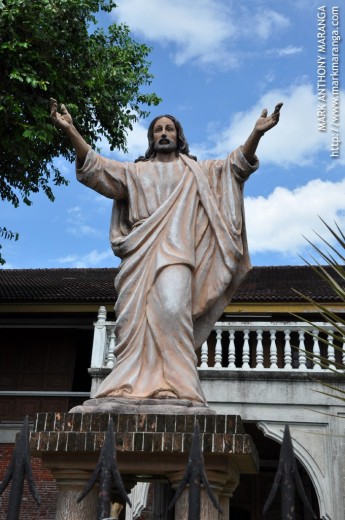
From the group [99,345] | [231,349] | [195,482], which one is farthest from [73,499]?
[99,345]

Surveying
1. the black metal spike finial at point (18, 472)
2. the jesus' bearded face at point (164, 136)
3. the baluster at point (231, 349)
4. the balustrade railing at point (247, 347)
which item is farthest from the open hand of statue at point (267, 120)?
the baluster at point (231, 349)

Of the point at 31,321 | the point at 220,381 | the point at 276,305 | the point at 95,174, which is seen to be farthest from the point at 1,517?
the point at 95,174

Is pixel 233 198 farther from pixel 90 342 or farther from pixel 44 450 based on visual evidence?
pixel 90 342

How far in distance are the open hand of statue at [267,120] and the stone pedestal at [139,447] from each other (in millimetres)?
1696

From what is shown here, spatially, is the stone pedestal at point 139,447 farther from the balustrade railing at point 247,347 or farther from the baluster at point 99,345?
the baluster at point 99,345

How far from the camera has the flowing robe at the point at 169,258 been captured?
135 inches

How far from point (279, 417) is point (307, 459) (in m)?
0.81

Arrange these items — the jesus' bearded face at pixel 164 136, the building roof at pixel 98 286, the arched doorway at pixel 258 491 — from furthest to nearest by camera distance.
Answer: the arched doorway at pixel 258 491
the building roof at pixel 98 286
the jesus' bearded face at pixel 164 136

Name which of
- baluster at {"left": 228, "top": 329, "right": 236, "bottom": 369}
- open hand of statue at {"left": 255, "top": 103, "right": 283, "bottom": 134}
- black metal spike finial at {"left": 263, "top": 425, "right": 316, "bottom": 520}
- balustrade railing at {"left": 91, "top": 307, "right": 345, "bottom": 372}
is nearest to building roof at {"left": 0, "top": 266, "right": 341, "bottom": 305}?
balustrade railing at {"left": 91, "top": 307, "right": 345, "bottom": 372}

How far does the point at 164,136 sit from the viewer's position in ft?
13.6

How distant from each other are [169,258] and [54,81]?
898 centimetres

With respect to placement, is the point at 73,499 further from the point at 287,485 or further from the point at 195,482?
the point at 287,485

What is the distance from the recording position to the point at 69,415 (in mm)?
2986

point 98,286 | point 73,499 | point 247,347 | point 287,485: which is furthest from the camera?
point 98,286
